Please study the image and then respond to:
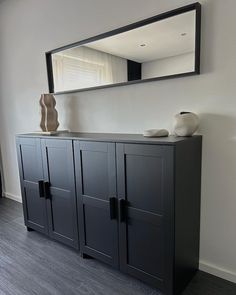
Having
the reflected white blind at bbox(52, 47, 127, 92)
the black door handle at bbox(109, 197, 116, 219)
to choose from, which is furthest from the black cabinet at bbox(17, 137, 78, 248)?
the reflected white blind at bbox(52, 47, 127, 92)

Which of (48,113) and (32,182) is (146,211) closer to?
(32,182)

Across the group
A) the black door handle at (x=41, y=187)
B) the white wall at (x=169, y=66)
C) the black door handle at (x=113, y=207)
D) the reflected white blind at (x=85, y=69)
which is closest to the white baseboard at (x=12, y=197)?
the black door handle at (x=41, y=187)

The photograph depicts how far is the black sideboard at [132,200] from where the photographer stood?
59.7 inches

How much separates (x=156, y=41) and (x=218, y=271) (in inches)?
75.7

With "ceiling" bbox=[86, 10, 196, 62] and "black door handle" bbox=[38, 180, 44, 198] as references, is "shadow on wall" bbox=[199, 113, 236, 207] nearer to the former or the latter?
"ceiling" bbox=[86, 10, 196, 62]

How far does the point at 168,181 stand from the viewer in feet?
4.81

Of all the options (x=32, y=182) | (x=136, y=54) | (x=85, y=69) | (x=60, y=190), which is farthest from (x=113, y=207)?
(x=85, y=69)

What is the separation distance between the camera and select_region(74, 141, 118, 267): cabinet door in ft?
5.79

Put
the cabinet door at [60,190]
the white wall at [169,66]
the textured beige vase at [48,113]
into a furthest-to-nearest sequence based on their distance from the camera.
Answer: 1. the textured beige vase at [48,113]
2. the cabinet door at [60,190]
3. the white wall at [169,66]

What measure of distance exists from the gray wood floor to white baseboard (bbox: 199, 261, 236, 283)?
0.04 meters

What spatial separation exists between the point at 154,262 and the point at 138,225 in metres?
0.28

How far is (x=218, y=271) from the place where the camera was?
5.92ft

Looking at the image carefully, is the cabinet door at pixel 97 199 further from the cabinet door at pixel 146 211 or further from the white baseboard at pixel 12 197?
the white baseboard at pixel 12 197

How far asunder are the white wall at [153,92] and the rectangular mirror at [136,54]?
0.07 metres
